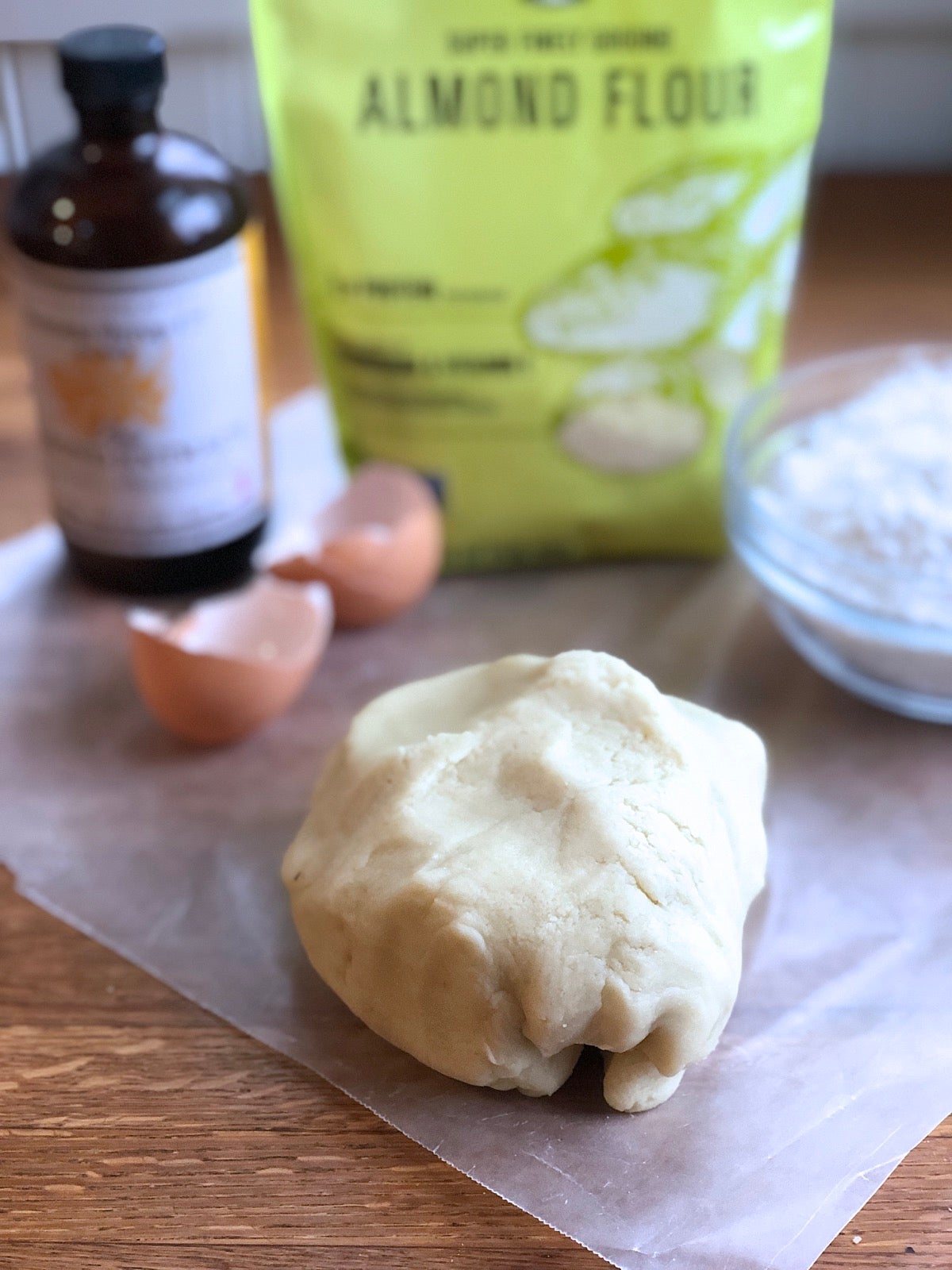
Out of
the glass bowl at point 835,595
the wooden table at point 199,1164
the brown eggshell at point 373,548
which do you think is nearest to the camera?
the wooden table at point 199,1164

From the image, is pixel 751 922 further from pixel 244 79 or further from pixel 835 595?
pixel 244 79

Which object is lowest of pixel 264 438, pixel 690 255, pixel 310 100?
pixel 264 438

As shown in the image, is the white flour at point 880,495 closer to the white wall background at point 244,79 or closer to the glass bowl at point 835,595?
the glass bowl at point 835,595

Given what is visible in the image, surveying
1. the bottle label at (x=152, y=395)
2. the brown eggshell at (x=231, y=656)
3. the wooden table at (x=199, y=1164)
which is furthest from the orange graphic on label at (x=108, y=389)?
the wooden table at (x=199, y=1164)

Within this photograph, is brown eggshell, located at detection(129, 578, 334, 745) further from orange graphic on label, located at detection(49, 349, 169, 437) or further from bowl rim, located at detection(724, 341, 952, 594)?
bowl rim, located at detection(724, 341, 952, 594)

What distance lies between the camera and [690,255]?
93cm

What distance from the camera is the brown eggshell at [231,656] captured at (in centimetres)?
82

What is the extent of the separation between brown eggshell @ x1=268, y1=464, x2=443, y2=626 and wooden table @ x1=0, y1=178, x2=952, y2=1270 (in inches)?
11.8

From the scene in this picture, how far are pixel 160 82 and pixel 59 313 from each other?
0.16m

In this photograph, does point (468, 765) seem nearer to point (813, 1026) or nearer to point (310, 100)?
point (813, 1026)

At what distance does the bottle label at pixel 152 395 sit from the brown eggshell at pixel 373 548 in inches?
2.7

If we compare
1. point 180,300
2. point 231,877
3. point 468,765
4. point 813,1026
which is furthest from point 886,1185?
point 180,300

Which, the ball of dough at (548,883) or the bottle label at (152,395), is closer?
the ball of dough at (548,883)

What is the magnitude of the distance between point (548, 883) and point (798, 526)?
366 mm
